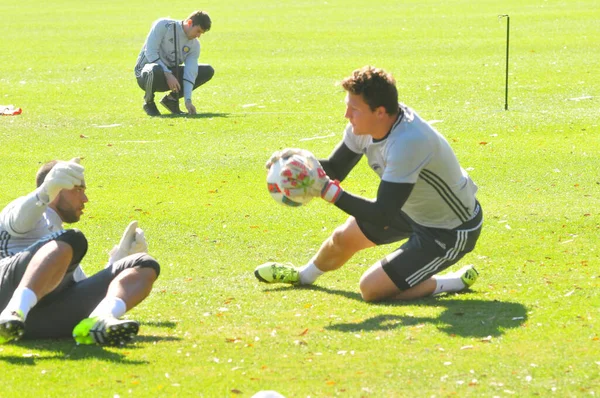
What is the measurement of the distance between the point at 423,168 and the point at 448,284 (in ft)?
3.37

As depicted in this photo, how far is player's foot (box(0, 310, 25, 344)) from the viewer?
6.07 metres

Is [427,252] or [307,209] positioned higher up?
[427,252]

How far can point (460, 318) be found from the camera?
22.5ft

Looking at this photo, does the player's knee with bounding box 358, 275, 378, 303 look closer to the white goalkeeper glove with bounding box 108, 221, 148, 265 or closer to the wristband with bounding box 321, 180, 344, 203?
the wristband with bounding box 321, 180, 344, 203

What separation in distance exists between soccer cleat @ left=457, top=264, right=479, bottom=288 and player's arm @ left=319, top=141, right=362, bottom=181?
3.65ft

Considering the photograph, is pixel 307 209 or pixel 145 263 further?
pixel 307 209

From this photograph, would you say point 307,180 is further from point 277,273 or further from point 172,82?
point 172,82

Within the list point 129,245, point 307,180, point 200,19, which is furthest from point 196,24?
point 307,180

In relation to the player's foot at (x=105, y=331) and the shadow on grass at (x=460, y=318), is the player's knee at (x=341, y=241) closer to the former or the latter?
the shadow on grass at (x=460, y=318)

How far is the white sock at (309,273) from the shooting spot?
798 centimetres

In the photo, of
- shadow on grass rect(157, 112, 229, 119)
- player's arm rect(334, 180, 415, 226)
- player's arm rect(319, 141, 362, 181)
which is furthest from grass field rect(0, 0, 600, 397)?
player's arm rect(319, 141, 362, 181)

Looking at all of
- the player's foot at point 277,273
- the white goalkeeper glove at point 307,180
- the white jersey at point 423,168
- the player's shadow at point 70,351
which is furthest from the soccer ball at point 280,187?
the player's shadow at point 70,351

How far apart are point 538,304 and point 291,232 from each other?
3221mm

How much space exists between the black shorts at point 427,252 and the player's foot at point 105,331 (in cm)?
196
